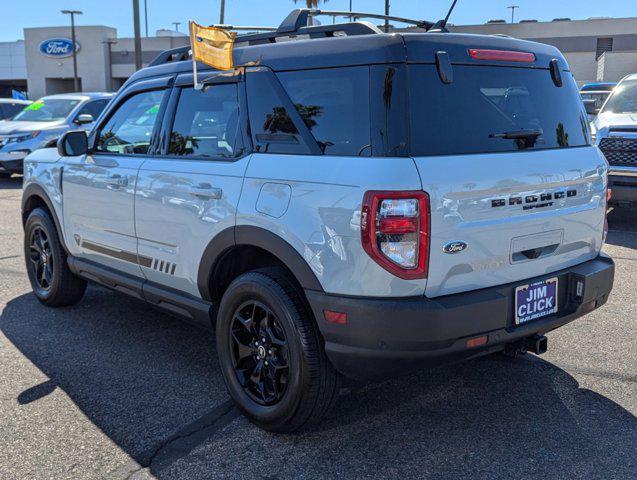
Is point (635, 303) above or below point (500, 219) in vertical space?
below

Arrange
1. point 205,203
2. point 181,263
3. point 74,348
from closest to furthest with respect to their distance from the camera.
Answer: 1. point 205,203
2. point 181,263
3. point 74,348

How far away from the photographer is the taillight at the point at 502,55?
10.4ft

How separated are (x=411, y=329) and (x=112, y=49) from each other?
47.0m

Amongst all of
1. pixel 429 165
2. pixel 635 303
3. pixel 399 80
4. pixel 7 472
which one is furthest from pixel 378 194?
pixel 635 303

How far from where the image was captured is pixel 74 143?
15.5 ft

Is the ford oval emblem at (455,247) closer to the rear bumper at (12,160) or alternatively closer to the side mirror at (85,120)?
the side mirror at (85,120)

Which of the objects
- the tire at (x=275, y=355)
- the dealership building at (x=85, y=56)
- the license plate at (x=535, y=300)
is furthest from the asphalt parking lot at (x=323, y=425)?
the dealership building at (x=85, y=56)

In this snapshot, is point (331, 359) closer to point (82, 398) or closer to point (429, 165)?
point (429, 165)

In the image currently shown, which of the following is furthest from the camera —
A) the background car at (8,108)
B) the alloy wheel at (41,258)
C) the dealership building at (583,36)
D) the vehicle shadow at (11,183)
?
A: the dealership building at (583,36)

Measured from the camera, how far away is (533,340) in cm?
334

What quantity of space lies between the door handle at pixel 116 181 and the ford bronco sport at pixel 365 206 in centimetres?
20

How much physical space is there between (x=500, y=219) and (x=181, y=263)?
1.82 meters

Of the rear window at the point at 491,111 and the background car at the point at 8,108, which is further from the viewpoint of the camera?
the background car at the point at 8,108

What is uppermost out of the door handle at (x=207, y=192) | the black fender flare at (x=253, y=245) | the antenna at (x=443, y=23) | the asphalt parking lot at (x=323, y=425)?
the antenna at (x=443, y=23)
